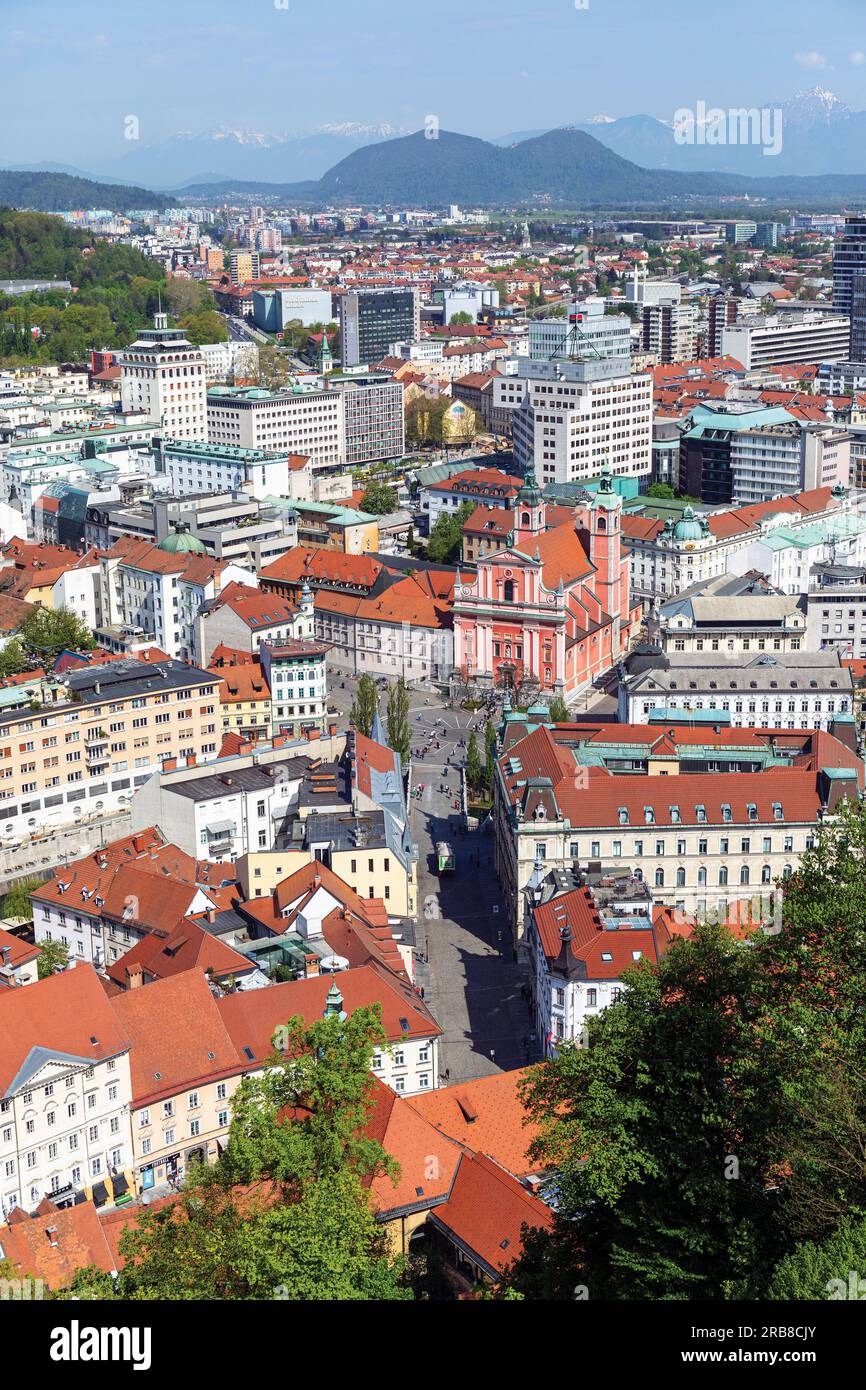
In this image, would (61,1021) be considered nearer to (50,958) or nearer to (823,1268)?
(50,958)

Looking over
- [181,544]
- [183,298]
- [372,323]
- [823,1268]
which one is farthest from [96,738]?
[183,298]

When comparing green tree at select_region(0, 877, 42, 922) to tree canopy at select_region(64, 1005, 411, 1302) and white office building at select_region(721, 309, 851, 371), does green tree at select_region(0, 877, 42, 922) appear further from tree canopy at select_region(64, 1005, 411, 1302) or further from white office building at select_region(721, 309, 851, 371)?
white office building at select_region(721, 309, 851, 371)

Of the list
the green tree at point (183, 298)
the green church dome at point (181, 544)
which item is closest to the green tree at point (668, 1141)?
the green church dome at point (181, 544)

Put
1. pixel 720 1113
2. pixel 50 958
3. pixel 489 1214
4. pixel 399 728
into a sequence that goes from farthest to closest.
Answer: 1. pixel 399 728
2. pixel 50 958
3. pixel 489 1214
4. pixel 720 1113

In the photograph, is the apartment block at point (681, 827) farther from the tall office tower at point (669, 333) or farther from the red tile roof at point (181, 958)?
the tall office tower at point (669, 333)

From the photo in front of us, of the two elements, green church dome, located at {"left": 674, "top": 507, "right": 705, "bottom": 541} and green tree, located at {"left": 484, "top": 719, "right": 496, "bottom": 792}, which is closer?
green tree, located at {"left": 484, "top": 719, "right": 496, "bottom": 792}

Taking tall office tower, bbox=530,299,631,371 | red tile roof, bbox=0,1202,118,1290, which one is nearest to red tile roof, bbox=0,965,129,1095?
red tile roof, bbox=0,1202,118,1290
